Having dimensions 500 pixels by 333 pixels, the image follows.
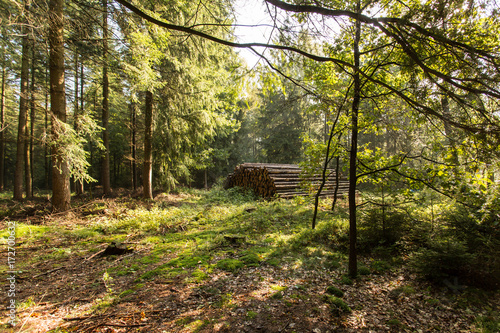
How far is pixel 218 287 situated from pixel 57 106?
7.40m

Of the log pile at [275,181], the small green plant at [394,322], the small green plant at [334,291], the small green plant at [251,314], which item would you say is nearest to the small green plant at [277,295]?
the small green plant at [251,314]

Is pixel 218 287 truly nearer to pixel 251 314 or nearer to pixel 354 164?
pixel 251 314

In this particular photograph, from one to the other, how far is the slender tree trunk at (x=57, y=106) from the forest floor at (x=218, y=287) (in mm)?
1058

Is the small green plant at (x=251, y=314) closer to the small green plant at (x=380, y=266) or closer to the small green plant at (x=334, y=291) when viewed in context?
the small green plant at (x=334, y=291)

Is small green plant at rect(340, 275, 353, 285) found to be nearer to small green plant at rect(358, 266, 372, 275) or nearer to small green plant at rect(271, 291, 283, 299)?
small green plant at rect(358, 266, 372, 275)

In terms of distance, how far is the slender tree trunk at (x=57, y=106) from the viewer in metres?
6.46

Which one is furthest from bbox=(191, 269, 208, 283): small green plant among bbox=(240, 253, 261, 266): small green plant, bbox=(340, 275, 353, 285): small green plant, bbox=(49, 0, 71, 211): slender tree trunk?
bbox=(49, 0, 71, 211): slender tree trunk

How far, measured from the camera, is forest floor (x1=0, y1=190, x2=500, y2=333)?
2.76 m

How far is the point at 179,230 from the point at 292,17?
6078 millimetres

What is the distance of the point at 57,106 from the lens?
22.3 feet

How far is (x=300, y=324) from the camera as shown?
273 cm

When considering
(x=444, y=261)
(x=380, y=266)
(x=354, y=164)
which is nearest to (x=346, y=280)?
(x=380, y=266)

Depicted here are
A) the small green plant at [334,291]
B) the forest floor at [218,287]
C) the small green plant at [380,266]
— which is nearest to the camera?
the forest floor at [218,287]

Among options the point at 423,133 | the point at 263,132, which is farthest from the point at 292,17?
the point at 263,132
